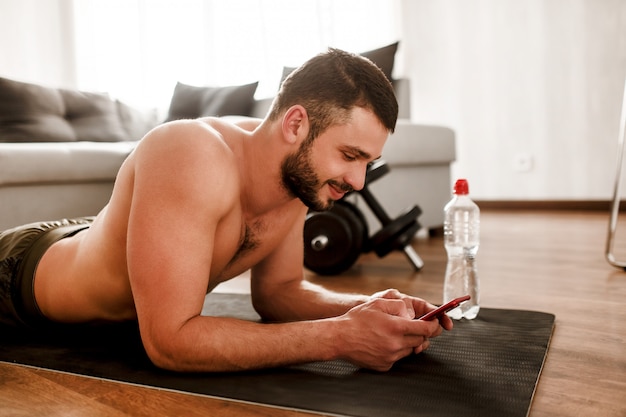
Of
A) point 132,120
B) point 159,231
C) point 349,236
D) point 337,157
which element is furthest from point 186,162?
point 132,120

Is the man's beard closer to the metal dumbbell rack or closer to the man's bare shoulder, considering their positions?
the man's bare shoulder

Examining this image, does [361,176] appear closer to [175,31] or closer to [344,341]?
[344,341]

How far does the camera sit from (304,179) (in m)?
1.06

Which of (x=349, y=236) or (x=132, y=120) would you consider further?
(x=132, y=120)

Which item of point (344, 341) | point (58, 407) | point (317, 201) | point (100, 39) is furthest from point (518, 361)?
point (100, 39)

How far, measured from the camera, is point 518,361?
1.06m

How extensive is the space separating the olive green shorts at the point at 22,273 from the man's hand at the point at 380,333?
697 mm

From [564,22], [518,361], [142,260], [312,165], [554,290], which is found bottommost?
[554,290]

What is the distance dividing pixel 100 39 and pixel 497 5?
2905 millimetres

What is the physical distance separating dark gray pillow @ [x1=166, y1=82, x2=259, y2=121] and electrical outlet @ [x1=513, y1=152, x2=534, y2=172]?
1792 millimetres

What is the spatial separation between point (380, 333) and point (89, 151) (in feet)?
6.05

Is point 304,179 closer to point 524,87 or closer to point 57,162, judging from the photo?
point 57,162

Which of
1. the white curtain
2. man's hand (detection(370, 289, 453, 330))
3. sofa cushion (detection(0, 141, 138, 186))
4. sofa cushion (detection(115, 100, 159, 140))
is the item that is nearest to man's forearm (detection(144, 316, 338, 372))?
man's hand (detection(370, 289, 453, 330))

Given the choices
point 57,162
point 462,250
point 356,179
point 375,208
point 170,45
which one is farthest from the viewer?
point 170,45
